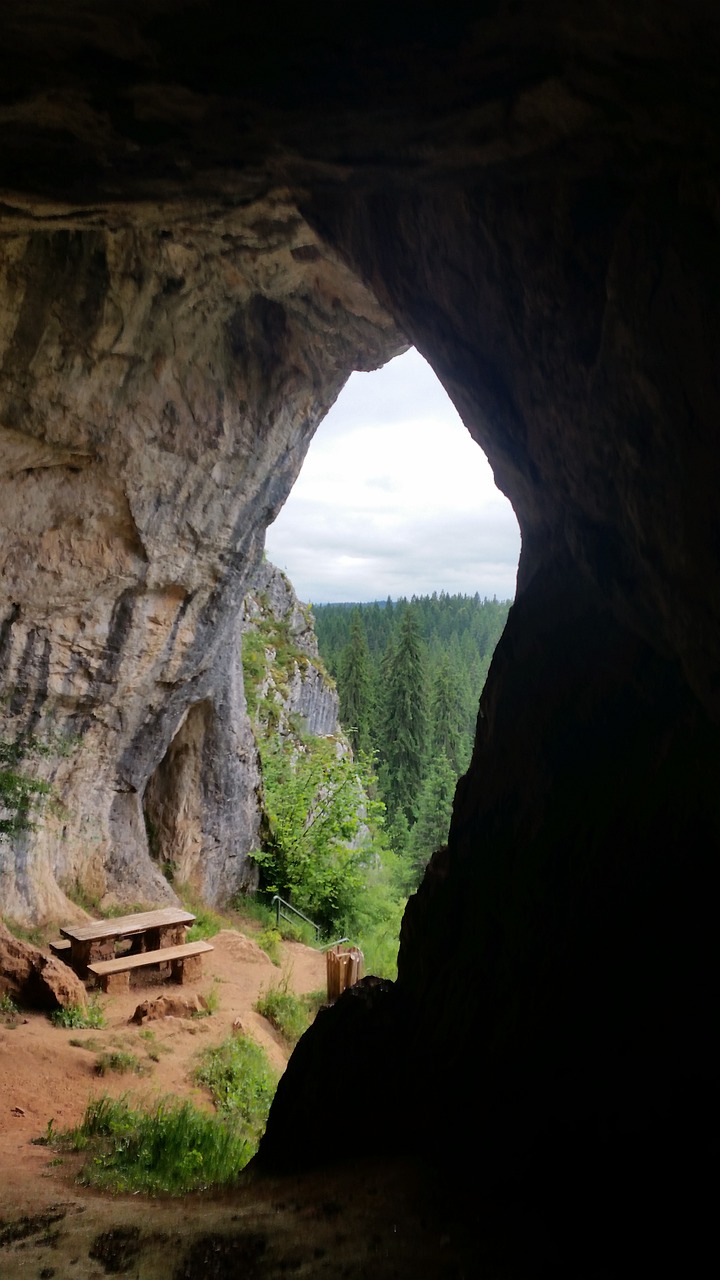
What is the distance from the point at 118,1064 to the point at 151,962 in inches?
103

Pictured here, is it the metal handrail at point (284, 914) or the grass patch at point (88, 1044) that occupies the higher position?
the grass patch at point (88, 1044)

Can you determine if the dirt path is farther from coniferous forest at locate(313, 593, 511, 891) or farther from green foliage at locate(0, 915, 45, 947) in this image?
coniferous forest at locate(313, 593, 511, 891)

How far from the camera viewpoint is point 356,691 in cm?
4328

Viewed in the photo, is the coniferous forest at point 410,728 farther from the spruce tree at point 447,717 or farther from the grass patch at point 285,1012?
the grass patch at point 285,1012

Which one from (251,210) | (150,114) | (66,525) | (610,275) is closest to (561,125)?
(610,275)

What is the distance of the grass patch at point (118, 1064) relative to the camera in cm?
834

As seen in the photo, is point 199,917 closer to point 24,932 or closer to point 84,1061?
point 24,932

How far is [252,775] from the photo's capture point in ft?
59.8

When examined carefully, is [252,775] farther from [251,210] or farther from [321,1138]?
[251,210]

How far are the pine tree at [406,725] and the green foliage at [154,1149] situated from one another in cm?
3232

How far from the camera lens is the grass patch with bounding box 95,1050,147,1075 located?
834 centimetres

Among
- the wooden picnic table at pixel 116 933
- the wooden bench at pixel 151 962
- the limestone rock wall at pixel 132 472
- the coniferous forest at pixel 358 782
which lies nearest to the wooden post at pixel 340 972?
the wooden bench at pixel 151 962

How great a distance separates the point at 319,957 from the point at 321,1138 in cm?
943

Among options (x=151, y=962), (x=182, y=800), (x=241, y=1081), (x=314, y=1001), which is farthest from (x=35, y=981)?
(x=182, y=800)
